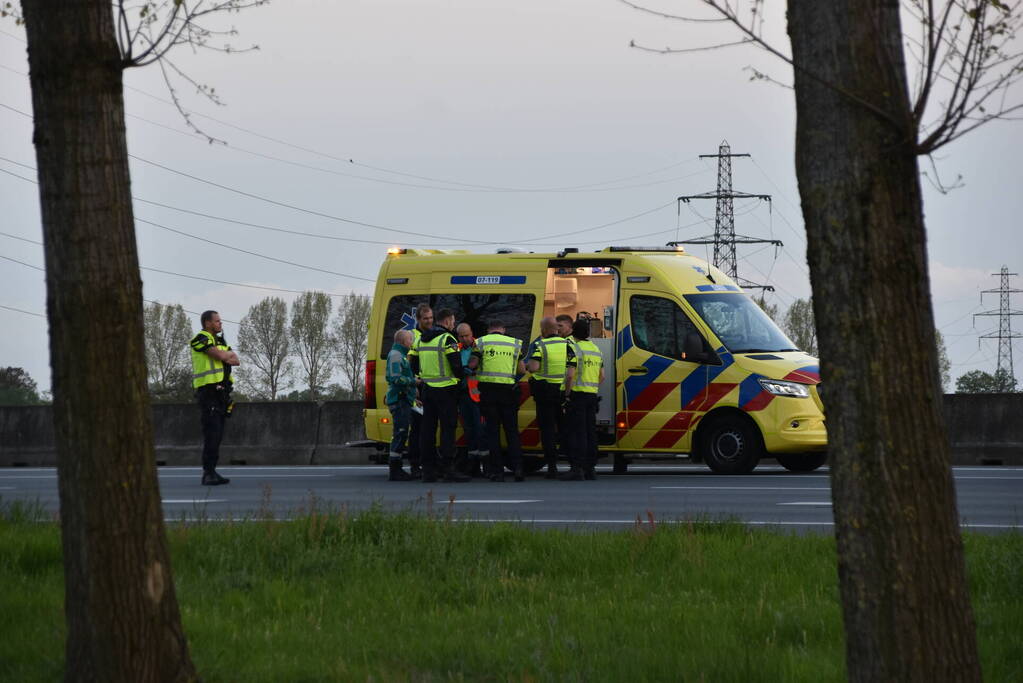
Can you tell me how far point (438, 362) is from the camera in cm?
1594

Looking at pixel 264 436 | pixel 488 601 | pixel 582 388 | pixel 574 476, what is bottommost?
pixel 488 601

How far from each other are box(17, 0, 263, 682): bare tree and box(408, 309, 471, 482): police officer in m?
10.9

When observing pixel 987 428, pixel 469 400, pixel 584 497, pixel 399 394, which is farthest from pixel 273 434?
pixel 987 428

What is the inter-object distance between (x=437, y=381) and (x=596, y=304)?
9.00 feet

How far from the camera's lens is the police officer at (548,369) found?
15859 millimetres

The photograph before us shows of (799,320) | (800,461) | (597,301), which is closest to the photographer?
(800,461)

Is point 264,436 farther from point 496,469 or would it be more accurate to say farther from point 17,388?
point 17,388

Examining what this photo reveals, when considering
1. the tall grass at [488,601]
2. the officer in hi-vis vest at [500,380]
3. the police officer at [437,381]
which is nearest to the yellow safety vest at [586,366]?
the officer in hi-vis vest at [500,380]

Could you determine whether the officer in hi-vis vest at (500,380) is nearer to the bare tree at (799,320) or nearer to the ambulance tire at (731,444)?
the ambulance tire at (731,444)

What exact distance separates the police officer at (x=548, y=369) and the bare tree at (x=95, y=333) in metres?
10.9

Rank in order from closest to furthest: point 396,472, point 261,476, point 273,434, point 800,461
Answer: point 396,472, point 800,461, point 261,476, point 273,434

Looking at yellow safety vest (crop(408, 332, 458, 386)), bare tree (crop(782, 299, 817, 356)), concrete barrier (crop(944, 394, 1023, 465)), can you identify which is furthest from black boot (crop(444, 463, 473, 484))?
bare tree (crop(782, 299, 817, 356))

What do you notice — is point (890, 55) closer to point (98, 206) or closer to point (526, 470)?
point (98, 206)

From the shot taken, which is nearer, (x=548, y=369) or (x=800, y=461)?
(x=548, y=369)
